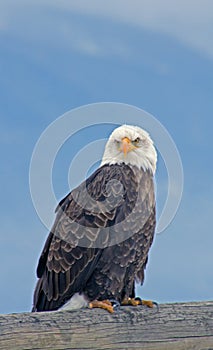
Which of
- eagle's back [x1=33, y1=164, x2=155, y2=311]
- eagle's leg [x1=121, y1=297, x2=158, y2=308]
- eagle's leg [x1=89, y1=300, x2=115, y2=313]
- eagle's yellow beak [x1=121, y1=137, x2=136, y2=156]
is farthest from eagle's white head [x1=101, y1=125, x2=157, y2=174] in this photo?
eagle's leg [x1=89, y1=300, x2=115, y2=313]

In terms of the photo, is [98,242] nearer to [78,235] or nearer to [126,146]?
[78,235]

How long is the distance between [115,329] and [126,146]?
4.95ft

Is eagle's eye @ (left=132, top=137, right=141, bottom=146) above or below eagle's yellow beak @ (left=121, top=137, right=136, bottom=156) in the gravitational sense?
above

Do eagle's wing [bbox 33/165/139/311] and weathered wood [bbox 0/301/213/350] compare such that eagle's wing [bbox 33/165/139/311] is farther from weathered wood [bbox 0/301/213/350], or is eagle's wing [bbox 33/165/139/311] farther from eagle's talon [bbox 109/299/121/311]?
weathered wood [bbox 0/301/213/350]

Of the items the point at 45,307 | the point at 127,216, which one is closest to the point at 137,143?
the point at 127,216

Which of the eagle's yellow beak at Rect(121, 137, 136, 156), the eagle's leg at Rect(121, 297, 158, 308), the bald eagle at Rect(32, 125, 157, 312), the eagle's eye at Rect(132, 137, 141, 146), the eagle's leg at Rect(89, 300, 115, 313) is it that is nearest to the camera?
the eagle's leg at Rect(89, 300, 115, 313)

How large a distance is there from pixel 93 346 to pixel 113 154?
171 centimetres

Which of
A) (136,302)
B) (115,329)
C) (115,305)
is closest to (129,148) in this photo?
(136,302)

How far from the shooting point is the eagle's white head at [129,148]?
488cm

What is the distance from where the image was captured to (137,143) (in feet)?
16.3

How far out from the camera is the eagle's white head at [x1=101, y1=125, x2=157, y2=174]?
4.88 m

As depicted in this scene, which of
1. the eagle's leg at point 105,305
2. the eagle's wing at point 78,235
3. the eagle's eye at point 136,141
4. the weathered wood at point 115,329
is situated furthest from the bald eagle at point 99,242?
the weathered wood at point 115,329

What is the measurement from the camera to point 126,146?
4840 mm

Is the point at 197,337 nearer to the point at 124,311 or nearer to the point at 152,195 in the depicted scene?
the point at 124,311
